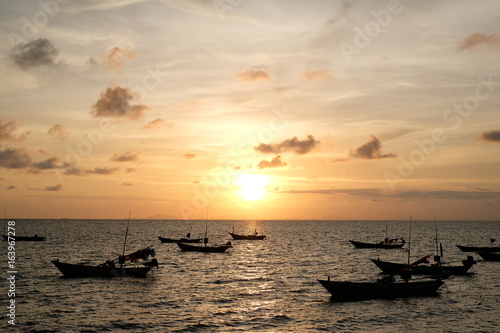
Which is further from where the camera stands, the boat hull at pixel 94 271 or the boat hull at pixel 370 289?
the boat hull at pixel 94 271

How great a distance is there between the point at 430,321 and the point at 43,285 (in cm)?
4397

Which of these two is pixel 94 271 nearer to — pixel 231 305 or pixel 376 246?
pixel 231 305

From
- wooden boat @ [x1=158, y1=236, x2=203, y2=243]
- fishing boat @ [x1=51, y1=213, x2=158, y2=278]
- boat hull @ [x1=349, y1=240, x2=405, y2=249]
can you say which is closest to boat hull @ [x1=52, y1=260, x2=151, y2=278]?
fishing boat @ [x1=51, y1=213, x2=158, y2=278]

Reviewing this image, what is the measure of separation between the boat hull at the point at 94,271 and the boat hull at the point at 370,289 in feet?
86.8

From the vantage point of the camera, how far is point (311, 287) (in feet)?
170

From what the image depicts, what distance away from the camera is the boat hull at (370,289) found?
145ft

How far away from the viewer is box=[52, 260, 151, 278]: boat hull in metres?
56.0

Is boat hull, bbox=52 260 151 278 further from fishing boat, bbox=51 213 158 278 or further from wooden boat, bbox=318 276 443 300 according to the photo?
wooden boat, bbox=318 276 443 300

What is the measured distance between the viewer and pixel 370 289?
44969 mm

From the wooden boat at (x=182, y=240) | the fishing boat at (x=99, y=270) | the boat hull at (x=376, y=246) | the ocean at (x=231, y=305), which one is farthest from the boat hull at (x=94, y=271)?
the boat hull at (x=376, y=246)

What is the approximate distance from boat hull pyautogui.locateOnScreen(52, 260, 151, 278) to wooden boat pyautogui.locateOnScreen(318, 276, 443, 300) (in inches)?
1041

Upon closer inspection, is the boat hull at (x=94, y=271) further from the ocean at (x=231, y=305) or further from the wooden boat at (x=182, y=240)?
the wooden boat at (x=182, y=240)

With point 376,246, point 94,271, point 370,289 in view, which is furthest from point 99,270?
point 376,246

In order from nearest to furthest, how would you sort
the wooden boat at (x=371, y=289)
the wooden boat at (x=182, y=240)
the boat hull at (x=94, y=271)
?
the wooden boat at (x=371, y=289), the boat hull at (x=94, y=271), the wooden boat at (x=182, y=240)
